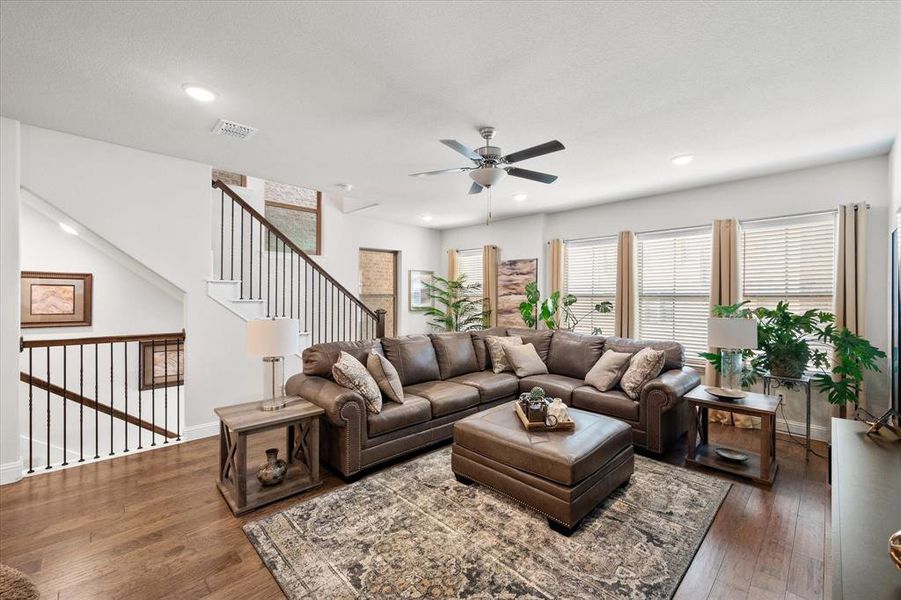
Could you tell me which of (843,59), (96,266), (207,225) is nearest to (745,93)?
(843,59)

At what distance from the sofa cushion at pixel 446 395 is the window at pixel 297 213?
3360 mm

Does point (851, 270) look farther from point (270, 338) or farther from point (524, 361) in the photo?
point (270, 338)

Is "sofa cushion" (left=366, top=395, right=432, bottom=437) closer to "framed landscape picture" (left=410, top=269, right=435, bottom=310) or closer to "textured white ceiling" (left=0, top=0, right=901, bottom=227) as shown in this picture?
"textured white ceiling" (left=0, top=0, right=901, bottom=227)

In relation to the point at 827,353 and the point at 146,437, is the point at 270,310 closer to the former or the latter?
the point at 146,437

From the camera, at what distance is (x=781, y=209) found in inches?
162

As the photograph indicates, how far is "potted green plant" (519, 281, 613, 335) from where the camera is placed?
561 cm

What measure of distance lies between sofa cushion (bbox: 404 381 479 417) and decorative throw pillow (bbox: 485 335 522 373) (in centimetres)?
78

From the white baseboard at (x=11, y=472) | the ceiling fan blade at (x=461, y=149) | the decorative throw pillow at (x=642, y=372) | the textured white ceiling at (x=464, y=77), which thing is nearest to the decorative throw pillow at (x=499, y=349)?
the decorative throw pillow at (x=642, y=372)

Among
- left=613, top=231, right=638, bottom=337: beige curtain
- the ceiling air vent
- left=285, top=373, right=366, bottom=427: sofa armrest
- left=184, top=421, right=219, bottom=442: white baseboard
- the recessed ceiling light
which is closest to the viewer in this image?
the recessed ceiling light

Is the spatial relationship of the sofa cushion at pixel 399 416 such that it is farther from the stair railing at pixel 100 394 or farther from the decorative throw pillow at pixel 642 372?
the stair railing at pixel 100 394

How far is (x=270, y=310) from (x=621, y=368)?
4479mm

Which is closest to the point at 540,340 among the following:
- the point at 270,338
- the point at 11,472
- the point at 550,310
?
the point at 550,310

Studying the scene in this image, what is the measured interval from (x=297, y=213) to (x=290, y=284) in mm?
1474

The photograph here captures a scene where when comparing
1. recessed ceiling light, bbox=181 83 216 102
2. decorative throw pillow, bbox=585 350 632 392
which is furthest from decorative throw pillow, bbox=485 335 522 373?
recessed ceiling light, bbox=181 83 216 102
